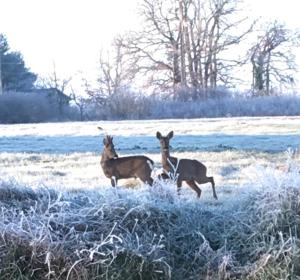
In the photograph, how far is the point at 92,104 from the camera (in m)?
47.9

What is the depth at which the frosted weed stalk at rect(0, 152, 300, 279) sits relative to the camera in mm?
4859

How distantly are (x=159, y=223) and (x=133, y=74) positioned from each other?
46.8 meters

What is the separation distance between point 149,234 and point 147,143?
15.7m

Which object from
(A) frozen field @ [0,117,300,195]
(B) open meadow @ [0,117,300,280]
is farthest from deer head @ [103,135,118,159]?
(B) open meadow @ [0,117,300,280]

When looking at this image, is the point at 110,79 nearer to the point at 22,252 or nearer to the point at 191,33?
the point at 191,33

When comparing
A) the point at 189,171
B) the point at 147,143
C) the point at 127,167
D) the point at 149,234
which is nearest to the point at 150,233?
the point at 149,234

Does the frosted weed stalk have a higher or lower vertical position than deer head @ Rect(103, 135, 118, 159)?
lower

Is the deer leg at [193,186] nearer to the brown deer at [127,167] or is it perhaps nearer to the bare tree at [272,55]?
the brown deer at [127,167]

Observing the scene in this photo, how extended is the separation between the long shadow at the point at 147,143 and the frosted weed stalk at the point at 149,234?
11551 mm

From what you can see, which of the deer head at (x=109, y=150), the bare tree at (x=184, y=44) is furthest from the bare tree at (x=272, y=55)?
the deer head at (x=109, y=150)

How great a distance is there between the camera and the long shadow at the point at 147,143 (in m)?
18.4

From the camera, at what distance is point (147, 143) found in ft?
68.8

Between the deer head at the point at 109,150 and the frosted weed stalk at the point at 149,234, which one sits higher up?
the deer head at the point at 109,150

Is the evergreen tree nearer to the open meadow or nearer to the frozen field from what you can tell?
the frozen field
